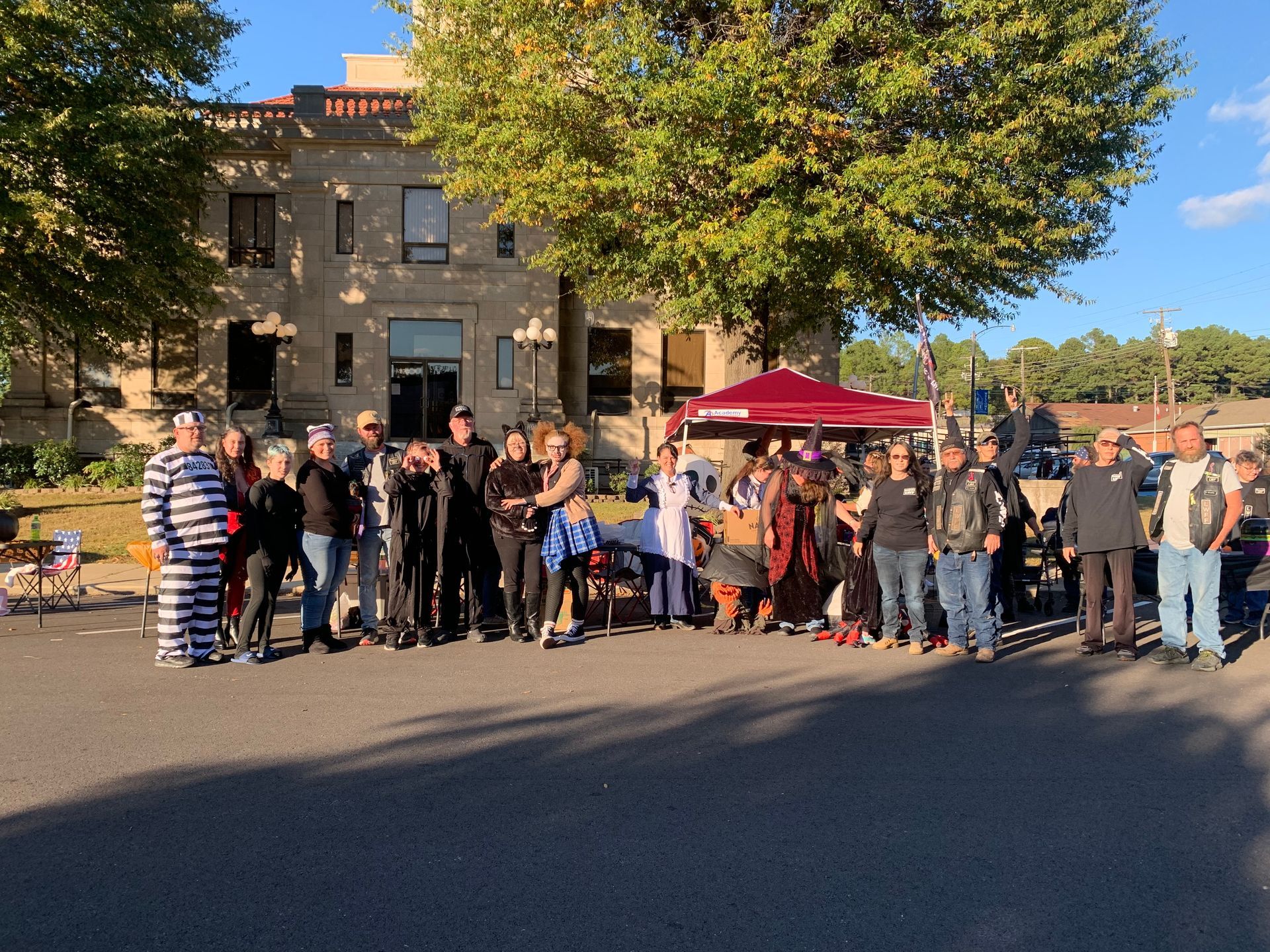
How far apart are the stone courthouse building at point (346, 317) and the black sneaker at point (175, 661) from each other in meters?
18.4

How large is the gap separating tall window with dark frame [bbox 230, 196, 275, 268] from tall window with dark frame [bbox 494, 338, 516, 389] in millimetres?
6970

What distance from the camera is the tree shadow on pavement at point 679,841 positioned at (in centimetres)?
342

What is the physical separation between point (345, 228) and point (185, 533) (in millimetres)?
20545

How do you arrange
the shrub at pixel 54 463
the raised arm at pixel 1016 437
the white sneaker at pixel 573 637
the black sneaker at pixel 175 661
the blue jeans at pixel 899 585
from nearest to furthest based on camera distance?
the black sneaker at pixel 175 661 → the blue jeans at pixel 899 585 → the white sneaker at pixel 573 637 → the raised arm at pixel 1016 437 → the shrub at pixel 54 463

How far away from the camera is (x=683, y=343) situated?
27.6m

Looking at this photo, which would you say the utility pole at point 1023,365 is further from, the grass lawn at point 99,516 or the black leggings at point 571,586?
the black leggings at point 571,586

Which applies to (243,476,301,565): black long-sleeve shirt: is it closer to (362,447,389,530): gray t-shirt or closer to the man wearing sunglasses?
(362,447,389,530): gray t-shirt

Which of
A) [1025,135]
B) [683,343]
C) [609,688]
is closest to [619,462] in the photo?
[683,343]

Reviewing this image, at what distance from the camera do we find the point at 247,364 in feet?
88.7

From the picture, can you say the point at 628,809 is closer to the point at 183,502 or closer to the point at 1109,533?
the point at 183,502

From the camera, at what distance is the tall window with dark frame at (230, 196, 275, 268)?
88.5ft

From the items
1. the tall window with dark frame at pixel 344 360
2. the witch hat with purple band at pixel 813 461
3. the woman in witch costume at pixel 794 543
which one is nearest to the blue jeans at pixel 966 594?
the woman in witch costume at pixel 794 543

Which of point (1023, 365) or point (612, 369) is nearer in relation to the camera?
point (612, 369)

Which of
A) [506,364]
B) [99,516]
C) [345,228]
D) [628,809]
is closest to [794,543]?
[628,809]
